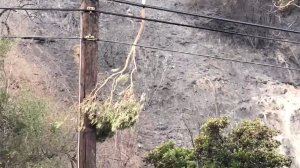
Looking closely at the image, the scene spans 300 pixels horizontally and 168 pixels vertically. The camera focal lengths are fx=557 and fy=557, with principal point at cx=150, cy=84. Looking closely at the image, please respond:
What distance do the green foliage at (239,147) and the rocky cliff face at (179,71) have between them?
692cm

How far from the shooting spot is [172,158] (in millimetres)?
14648

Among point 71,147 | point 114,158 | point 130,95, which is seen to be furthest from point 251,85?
point 130,95

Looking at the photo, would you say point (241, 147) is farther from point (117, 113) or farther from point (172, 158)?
point (117, 113)

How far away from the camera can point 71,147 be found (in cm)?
1558

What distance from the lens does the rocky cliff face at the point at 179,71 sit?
74.9ft

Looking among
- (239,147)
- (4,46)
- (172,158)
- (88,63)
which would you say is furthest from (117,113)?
(4,46)

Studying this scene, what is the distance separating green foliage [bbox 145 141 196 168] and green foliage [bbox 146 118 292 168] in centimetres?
51

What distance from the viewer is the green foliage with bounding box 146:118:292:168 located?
44.0 feet

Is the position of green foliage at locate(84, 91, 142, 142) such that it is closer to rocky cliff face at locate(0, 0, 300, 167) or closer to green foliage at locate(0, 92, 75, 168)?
green foliage at locate(0, 92, 75, 168)

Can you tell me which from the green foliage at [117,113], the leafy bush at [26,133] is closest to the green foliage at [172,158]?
the leafy bush at [26,133]

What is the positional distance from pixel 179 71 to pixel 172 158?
35.8ft

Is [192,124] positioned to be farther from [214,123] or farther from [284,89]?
[214,123]

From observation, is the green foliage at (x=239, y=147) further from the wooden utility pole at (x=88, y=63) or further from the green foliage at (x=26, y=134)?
the wooden utility pole at (x=88, y=63)

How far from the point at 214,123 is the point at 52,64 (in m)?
11.8
